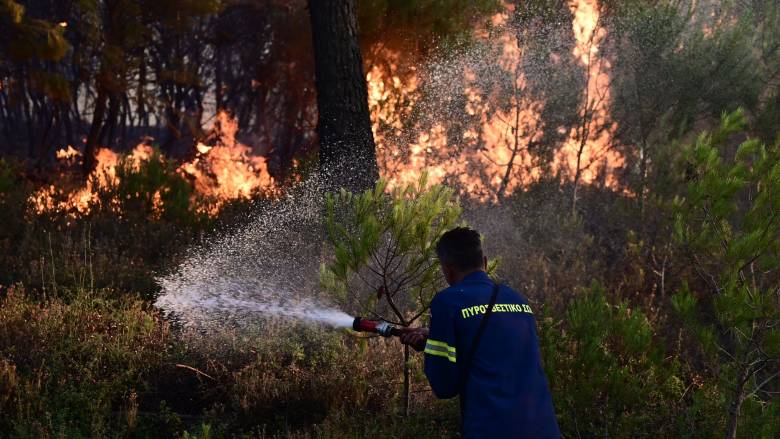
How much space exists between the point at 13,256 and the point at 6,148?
52.4ft

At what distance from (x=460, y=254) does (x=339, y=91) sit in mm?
5916

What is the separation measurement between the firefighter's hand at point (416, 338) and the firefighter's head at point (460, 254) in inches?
10.4

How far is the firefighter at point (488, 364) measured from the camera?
304 centimetres

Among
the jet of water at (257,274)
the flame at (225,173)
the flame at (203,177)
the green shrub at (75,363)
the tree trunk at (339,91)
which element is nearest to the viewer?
the green shrub at (75,363)

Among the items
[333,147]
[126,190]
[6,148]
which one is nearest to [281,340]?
[333,147]

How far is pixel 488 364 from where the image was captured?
121 inches

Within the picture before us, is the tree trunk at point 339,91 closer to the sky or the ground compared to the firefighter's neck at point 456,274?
closer to the sky

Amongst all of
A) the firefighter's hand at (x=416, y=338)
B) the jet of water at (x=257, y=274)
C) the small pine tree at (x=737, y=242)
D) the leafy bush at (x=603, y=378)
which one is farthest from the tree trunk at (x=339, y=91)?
the firefighter's hand at (x=416, y=338)

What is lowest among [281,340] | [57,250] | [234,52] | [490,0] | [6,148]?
[281,340]

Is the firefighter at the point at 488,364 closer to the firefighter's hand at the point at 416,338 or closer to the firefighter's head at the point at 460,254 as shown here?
the firefighter's head at the point at 460,254

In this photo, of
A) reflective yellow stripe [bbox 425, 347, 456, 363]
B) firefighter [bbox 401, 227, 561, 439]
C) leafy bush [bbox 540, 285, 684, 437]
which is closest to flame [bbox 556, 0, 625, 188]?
leafy bush [bbox 540, 285, 684, 437]

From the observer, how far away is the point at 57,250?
8289 millimetres

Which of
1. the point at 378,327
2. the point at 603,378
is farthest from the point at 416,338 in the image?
the point at 603,378

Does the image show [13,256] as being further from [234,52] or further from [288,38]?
[234,52]
